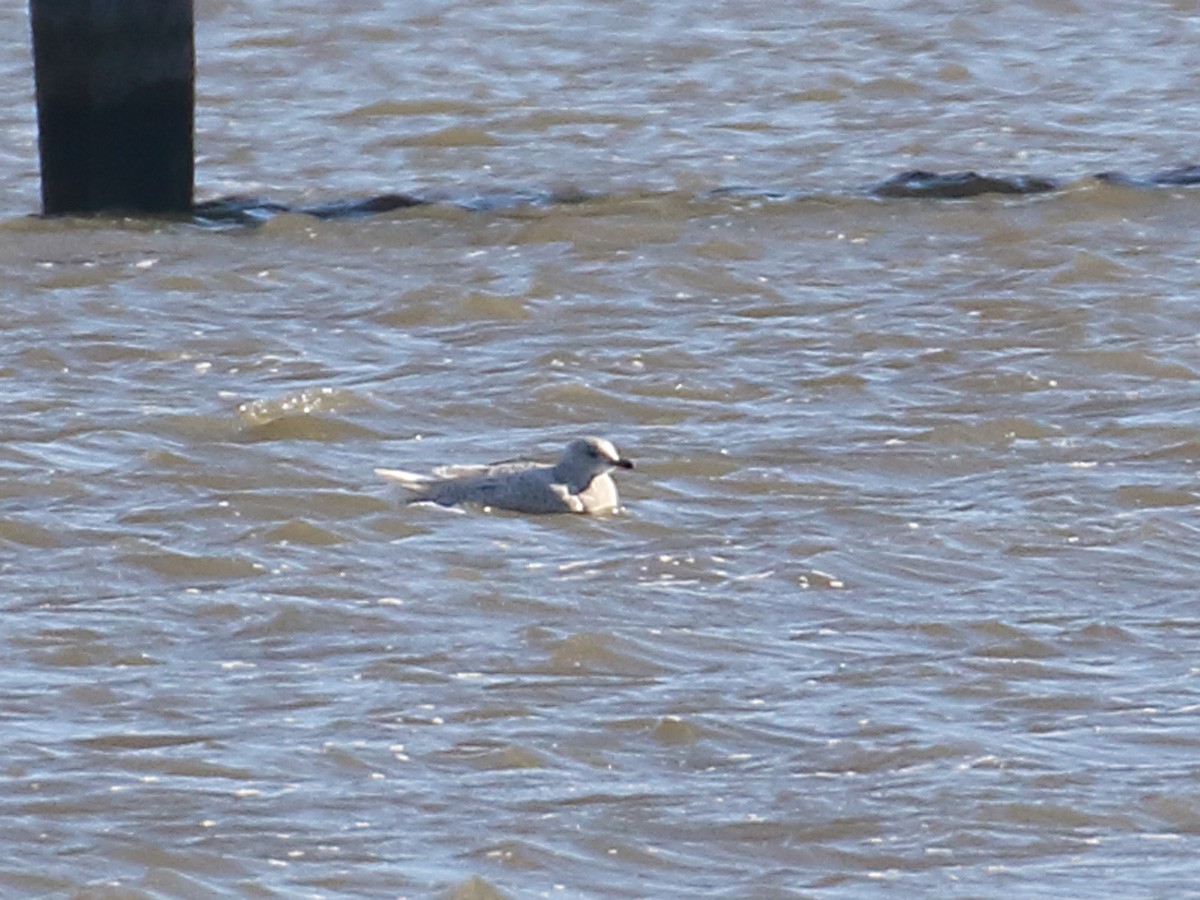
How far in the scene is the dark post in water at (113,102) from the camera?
12.6 metres

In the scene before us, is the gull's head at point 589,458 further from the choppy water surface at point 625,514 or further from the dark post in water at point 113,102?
the dark post in water at point 113,102

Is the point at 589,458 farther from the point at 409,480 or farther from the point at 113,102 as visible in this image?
the point at 113,102

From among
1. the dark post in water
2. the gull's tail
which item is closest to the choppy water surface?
the gull's tail

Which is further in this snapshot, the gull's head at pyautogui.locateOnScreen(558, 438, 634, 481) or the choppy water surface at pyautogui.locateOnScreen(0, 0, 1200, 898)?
the gull's head at pyautogui.locateOnScreen(558, 438, 634, 481)

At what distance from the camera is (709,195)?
14.0m

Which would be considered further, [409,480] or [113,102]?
[113,102]

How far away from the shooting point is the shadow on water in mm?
13711

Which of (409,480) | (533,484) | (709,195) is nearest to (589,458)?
(533,484)

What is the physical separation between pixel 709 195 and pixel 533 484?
4.86 meters

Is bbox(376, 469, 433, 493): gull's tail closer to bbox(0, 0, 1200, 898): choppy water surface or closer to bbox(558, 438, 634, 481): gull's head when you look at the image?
bbox(0, 0, 1200, 898): choppy water surface

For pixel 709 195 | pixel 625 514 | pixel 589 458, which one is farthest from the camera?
pixel 709 195

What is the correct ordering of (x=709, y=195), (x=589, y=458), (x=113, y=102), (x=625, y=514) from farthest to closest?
(x=709, y=195) < (x=113, y=102) < (x=625, y=514) < (x=589, y=458)

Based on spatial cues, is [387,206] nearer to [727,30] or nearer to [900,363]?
[900,363]

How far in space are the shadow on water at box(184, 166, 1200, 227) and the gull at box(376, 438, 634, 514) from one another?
4.41 meters
